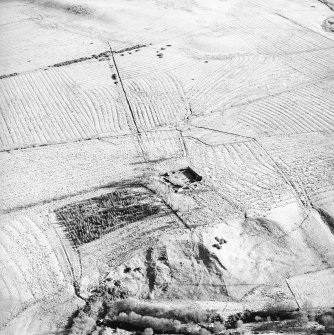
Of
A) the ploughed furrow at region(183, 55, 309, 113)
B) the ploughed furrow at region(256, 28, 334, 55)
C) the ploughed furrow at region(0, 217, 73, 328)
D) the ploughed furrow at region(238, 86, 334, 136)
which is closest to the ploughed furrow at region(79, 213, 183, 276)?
the ploughed furrow at region(0, 217, 73, 328)

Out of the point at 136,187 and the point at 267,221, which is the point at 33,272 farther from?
the point at 267,221

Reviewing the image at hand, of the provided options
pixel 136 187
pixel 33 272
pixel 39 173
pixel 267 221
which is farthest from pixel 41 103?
pixel 267 221

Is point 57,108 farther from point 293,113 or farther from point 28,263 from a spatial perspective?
point 293,113

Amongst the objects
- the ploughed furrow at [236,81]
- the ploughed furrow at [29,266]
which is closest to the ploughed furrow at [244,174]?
the ploughed furrow at [236,81]

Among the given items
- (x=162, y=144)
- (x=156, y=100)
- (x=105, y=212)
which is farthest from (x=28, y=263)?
(x=156, y=100)

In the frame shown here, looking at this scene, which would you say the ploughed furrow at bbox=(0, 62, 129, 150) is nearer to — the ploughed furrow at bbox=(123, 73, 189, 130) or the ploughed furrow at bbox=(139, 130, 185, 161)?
the ploughed furrow at bbox=(123, 73, 189, 130)
